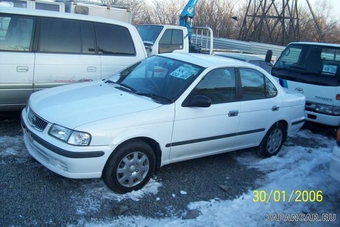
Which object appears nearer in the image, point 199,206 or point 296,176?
point 199,206

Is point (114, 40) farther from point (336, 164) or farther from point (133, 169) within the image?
point (336, 164)

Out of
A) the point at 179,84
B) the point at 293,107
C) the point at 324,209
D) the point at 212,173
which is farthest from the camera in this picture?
the point at 293,107

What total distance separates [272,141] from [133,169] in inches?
105

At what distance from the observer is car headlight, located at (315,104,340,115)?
6865 mm

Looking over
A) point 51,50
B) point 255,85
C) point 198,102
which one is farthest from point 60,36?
point 255,85

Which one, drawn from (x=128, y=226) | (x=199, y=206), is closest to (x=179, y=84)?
(x=199, y=206)

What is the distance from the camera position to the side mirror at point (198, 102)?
4.17 metres

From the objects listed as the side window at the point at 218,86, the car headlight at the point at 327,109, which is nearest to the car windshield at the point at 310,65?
the car headlight at the point at 327,109

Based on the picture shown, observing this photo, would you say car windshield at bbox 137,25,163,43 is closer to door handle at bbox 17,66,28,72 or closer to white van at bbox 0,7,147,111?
white van at bbox 0,7,147,111

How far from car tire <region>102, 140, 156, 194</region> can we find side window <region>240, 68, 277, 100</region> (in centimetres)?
179

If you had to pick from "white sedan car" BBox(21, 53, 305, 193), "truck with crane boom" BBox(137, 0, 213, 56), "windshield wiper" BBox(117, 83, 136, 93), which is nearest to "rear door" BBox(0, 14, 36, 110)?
"white sedan car" BBox(21, 53, 305, 193)

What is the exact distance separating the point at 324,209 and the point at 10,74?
4.72 meters

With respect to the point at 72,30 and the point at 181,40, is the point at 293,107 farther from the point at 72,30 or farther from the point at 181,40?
the point at 181,40

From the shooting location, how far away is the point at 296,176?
192 inches
